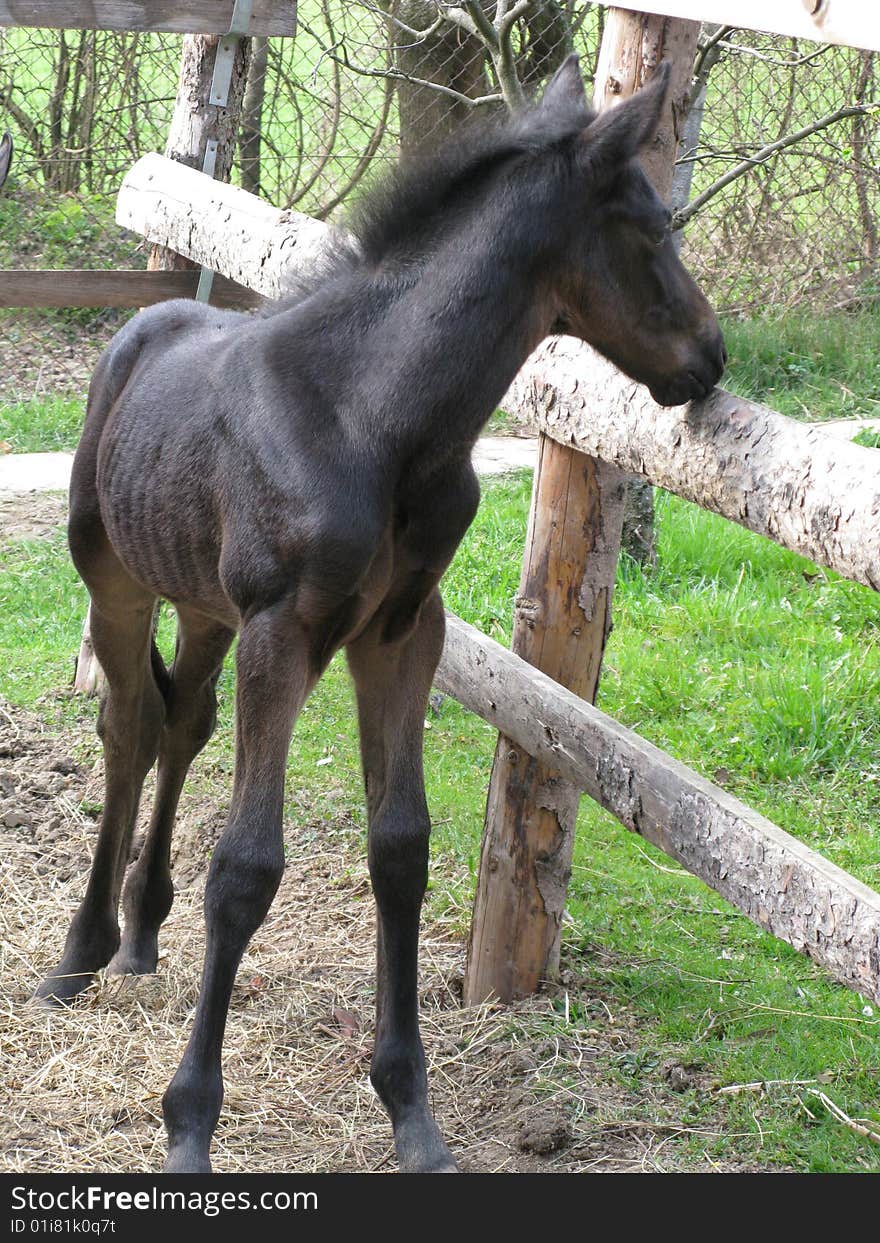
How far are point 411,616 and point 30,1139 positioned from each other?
1.56 meters

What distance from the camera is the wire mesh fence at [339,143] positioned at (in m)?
8.59

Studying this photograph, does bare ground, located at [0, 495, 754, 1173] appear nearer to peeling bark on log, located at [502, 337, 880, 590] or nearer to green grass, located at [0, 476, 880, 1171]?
green grass, located at [0, 476, 880, 1171]

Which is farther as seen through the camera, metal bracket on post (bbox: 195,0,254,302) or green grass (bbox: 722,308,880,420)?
green grass (bbox: 722,308,880,420)

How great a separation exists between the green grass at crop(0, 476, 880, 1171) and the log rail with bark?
30.5 inches

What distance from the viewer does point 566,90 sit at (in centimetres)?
280

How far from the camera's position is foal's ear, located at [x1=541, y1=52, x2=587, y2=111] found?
2.76m

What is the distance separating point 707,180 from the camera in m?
9.96

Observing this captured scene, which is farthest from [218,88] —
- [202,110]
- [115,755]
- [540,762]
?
[540,762]

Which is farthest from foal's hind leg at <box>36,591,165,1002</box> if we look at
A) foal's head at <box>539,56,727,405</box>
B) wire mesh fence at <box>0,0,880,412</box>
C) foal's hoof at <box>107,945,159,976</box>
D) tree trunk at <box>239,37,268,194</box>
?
tree trunk at <box>239,37,268,194</box>

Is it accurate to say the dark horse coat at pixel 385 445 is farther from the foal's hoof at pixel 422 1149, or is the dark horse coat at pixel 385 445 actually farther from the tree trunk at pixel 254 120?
the tree trunk at pixel 254 120

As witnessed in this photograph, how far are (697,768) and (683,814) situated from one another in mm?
1936

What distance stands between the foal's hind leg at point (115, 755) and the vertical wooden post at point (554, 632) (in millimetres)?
1001

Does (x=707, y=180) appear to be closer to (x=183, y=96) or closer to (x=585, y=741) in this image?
(x=183, y=96)

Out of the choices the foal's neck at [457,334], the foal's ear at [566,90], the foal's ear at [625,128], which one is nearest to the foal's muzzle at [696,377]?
the foal's neck at [457,334]
